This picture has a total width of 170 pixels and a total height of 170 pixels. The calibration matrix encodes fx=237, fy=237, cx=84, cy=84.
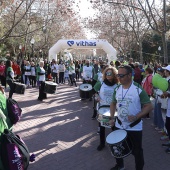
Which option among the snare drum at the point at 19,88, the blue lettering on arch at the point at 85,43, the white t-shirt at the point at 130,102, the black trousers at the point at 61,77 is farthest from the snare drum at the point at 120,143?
the blue lettering on arch at the point at 85,43

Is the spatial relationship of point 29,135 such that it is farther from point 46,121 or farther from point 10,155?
point 10,155

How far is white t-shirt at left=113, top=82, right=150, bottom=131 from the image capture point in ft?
11.3

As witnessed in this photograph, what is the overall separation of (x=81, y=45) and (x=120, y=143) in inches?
772

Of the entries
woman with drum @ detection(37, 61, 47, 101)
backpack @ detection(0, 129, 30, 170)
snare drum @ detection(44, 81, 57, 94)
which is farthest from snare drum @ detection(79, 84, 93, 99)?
backpack @ detection(0, 129, 30, 170)

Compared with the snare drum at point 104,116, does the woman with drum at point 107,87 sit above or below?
above

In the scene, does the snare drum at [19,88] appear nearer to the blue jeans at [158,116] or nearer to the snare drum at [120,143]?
the blue jeans at [158,116]

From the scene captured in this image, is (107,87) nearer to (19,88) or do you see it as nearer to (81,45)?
(19,88)

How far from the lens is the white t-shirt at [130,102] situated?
3.46m

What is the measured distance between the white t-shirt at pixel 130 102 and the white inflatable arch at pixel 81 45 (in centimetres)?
1882

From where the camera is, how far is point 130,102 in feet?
11.4

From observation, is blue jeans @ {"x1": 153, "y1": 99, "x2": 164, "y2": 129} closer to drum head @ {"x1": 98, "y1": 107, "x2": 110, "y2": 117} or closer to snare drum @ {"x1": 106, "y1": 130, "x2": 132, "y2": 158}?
drum head @ {"x1": 98, "y1": 107, "x2": 110, "y2": 117}

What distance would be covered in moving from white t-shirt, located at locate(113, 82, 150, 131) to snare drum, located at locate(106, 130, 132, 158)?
0.15 m

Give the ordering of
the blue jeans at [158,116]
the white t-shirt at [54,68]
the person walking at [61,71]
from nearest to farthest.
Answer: the blue jeans at [158,116]
the white t-shirt at [54,68]
the person walking at [61,71]

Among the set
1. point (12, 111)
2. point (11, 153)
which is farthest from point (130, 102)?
point (11, 153)
